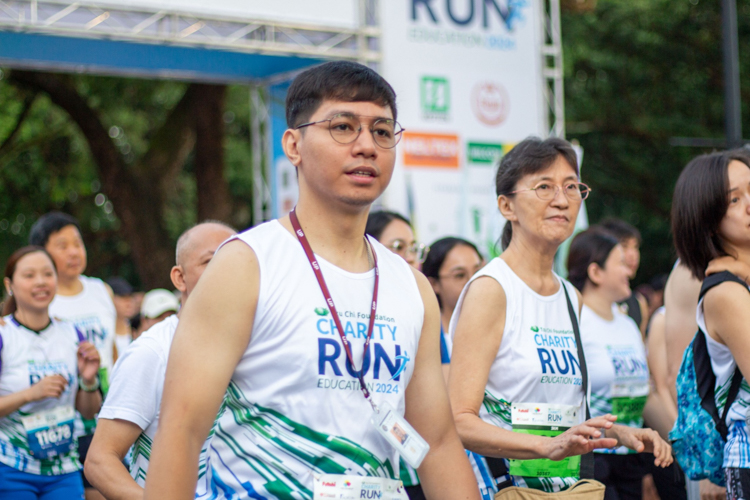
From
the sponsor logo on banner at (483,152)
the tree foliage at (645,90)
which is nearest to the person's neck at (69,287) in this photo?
the sponsor logo on banner at (483,152)

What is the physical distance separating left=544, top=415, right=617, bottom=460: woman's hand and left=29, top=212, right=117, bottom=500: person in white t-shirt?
A: 419cm

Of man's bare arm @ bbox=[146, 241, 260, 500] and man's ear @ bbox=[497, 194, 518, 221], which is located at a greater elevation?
man's ear @ bbox=[497, 194, 518, 221]

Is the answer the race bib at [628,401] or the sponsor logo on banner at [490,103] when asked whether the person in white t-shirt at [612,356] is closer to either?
the race bib at [628,401]

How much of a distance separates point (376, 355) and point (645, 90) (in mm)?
18100

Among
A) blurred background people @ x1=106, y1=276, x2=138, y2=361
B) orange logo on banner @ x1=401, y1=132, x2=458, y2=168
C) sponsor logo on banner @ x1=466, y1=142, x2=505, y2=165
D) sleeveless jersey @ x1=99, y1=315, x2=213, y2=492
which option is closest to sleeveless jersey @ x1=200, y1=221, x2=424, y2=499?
sleeveless jersey @ x1=99, y1=315, x2=213, y2=492

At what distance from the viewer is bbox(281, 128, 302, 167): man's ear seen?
84.7 inches

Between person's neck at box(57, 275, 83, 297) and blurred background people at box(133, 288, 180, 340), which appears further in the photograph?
person's neck at box(57, 275, 83, 297)

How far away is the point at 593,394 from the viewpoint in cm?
475

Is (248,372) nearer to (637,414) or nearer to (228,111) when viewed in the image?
(637,414)

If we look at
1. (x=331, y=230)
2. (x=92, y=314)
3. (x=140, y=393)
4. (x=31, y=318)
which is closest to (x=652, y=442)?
(x=331, y=230)

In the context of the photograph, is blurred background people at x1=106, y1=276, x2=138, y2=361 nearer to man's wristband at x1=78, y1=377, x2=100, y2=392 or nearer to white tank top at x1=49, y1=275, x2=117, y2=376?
white tank top at x1=49, y1=275, x2=117, y2=376

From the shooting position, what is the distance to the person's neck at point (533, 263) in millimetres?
3281

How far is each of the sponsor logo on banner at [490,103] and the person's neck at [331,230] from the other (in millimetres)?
8194

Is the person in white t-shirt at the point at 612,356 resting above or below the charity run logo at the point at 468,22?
below
